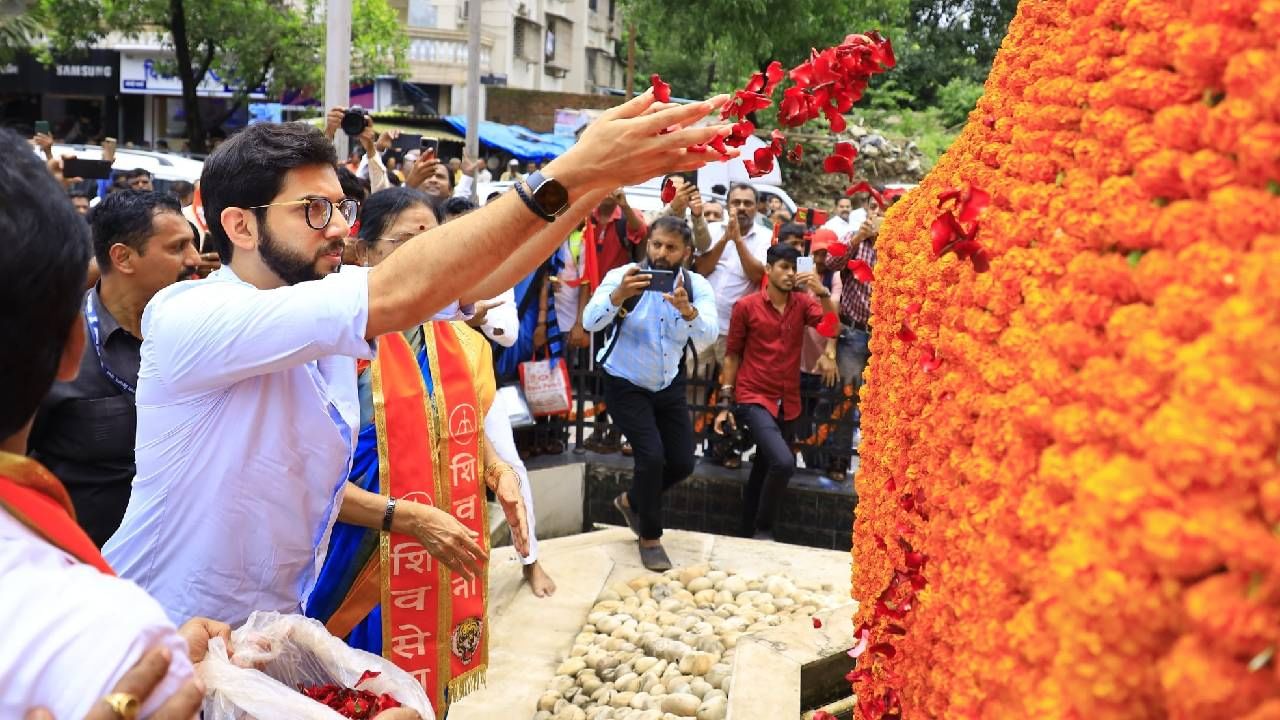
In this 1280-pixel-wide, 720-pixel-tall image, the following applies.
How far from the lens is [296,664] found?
239 cm

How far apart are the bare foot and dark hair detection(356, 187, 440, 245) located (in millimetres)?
2570

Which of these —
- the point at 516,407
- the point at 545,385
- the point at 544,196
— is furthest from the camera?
the point at 545,385

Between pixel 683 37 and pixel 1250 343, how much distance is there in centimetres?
2162

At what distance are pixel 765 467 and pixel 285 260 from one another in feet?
15.4

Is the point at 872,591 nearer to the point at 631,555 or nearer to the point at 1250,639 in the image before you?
the point at 1250,639

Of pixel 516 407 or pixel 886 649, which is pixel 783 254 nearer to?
pixel 516 407

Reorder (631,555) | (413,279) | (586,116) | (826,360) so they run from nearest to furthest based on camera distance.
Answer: (413,279) < (631,555) < (826,360) < (586,116)

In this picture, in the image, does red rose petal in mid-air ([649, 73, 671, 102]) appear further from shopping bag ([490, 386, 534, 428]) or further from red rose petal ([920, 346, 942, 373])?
shopping bag ([490, 386, 534, 428])

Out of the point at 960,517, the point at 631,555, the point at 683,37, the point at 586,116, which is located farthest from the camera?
the point at 586,116

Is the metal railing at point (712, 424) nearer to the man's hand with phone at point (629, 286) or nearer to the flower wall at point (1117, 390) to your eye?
the man's hand with phone at point (629, 286)

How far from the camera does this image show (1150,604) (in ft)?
3.52

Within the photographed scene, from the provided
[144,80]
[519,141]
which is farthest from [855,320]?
[144,80]

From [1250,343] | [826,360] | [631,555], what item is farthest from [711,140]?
[826,360]

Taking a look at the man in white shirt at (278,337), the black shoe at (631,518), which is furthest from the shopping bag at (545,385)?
the man in white shirt at (278,337)
